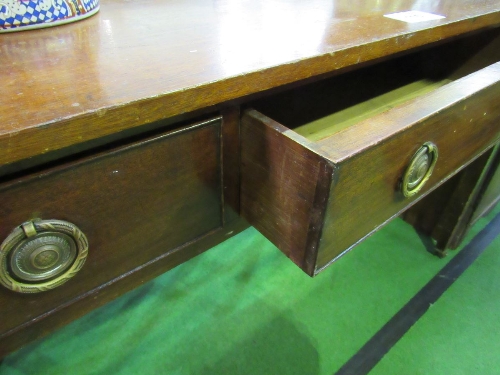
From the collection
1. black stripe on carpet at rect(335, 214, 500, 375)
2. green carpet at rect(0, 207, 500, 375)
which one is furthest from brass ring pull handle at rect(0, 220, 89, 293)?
black stripe on carpet at rect(335, 214, 500, 375)

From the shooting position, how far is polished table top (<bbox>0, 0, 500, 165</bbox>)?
0.27 meters

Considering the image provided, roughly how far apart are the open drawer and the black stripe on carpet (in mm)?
492

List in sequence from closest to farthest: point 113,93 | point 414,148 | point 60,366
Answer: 1. point 113,93
2. point 414,148
3. point 60,366

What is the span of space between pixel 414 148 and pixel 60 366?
855 millimetres

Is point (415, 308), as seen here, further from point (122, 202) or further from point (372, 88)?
point (122, 202)

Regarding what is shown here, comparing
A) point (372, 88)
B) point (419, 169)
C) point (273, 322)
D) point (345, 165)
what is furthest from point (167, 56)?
point (273, 322)

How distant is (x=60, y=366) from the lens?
0.81m

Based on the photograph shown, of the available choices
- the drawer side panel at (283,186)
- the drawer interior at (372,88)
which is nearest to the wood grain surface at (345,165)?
the drawer side panel at (283,186)

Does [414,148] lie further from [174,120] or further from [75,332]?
[75,332]

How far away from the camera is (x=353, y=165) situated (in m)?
0.34

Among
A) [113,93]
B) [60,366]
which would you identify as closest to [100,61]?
[113,93]

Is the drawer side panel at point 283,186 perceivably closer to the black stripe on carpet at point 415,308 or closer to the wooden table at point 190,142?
the wooden table at point 190,142

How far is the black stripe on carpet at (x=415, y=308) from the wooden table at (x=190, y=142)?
0.50 m

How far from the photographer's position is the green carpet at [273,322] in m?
0.82
